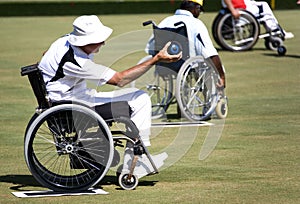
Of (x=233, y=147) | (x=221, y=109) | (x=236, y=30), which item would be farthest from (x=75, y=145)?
(x=236, y=30)

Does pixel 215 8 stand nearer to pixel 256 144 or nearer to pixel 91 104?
pixel 256 144

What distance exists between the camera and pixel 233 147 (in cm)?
886

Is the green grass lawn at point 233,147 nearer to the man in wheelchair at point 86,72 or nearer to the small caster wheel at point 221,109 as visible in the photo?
the small caster wheel at point 221,109

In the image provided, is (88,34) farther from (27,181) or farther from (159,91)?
(159,91)

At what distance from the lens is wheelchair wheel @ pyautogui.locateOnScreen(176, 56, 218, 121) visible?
33.6ft

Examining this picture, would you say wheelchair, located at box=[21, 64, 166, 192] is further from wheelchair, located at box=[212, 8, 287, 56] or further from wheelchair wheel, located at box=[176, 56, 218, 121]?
wheelchair, located at box=[212, 8, 287, 56]

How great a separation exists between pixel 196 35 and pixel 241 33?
646 centimetres

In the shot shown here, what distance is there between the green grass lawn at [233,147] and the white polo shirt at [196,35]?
87 centimetres

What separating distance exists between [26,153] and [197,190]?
1371 mm

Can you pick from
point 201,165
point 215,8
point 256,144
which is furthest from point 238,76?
point 215,8

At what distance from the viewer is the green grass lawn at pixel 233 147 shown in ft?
22.7

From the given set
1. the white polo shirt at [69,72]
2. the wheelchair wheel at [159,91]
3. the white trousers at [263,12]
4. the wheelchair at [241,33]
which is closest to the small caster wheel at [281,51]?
the wheelchair at [241,33]

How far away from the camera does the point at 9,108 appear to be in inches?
453

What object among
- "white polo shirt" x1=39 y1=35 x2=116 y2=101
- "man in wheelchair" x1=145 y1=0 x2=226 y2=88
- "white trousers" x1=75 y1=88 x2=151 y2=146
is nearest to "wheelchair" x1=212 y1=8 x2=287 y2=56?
"man in wheelchair" x1=145 y1=0 x2=226 y2=88
